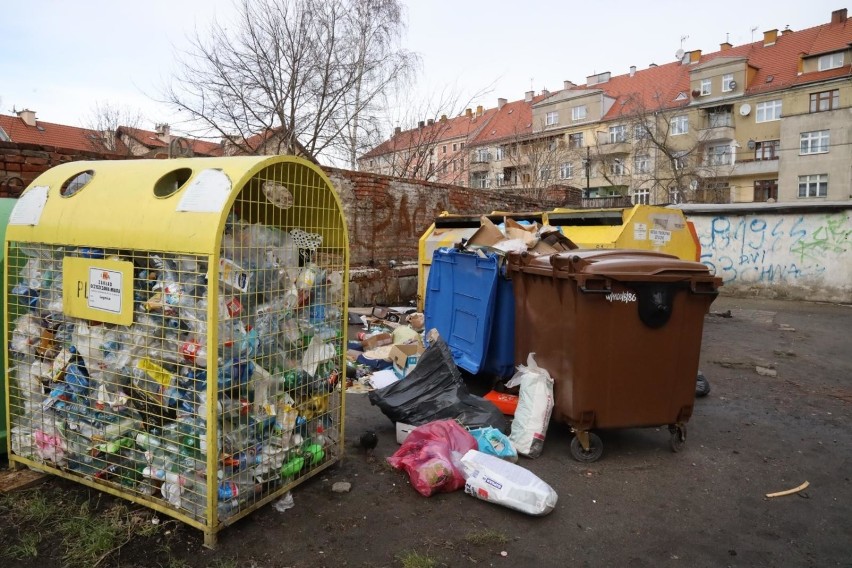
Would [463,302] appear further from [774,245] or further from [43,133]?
[43,133]

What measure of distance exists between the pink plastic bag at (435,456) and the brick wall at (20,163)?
417 centimetres

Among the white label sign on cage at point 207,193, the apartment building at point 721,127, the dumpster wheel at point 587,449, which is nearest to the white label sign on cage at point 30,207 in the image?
the white label sign on cage at point 207,193

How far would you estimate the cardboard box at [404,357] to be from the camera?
5.09 m

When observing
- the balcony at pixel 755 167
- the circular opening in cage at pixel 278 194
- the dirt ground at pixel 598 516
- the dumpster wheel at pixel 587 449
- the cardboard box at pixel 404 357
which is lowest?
the dirt ground at pixel 598 516

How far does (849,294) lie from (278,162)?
1320cm

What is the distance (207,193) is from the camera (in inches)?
89.1

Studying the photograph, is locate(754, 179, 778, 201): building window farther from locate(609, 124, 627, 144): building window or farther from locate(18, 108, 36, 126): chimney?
locate(18, 108, 36, 126): chimney

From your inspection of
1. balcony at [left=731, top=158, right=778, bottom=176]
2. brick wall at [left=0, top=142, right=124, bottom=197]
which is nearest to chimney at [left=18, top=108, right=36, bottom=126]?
brick wall at [left=0, top=142, right=124, bottom=197]

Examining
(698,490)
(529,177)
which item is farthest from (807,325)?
(529,177)

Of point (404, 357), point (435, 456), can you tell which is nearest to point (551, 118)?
point (404, 357)

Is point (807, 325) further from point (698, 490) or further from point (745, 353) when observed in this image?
point (698, 490)

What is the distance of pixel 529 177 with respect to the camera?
20.9 metres

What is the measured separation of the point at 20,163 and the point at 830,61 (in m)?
40.7

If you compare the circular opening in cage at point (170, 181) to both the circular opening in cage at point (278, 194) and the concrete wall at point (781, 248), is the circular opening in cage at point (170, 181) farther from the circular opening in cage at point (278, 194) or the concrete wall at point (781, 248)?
the concrete wall at point (781, 248)
